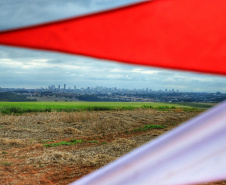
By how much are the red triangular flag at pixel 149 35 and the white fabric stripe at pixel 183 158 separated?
17 centimetres

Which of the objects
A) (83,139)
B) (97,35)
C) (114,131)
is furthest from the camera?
(114,131)

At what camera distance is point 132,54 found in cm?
74

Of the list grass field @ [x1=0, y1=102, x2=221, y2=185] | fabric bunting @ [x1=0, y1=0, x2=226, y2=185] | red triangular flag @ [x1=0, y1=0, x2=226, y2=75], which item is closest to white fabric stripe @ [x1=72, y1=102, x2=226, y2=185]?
fabric bunting @ [x1=0, y1=0, x2=226, y2=185]

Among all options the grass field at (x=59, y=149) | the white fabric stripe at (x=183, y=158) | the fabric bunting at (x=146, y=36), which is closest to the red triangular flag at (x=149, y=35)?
the fabric bunting at (x=146, y=36)

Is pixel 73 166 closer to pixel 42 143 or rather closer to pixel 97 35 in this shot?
pixel 42 143

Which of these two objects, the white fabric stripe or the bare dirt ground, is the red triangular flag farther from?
the bare dirt ground

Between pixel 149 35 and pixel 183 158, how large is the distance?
334 mm

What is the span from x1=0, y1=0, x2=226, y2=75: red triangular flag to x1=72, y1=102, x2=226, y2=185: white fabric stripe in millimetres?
166

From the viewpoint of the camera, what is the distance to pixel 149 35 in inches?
29.2

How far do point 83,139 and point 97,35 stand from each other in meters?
7.07

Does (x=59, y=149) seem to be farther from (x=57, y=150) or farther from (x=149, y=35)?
(x=149, y=35)

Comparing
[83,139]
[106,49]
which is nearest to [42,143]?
[83,139]

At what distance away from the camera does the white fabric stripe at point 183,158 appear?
2.07 feet

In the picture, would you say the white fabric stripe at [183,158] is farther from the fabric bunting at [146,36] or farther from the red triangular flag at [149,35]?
the red triangular flag at [149,35]
